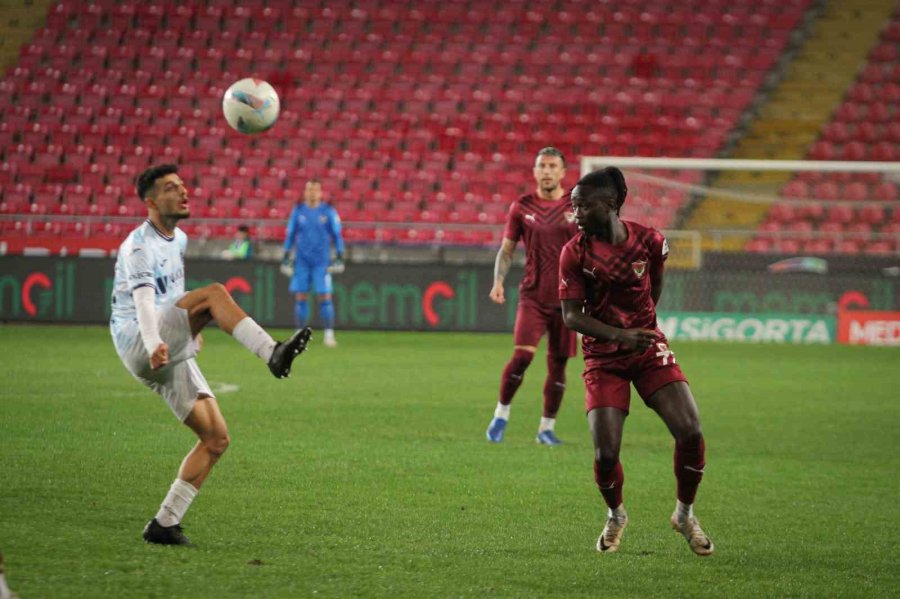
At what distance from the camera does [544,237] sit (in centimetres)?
1013

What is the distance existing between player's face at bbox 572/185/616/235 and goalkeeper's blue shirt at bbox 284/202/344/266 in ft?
43.4

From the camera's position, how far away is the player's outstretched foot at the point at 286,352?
18.9 feet

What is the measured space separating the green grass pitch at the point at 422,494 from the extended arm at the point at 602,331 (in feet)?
3.22

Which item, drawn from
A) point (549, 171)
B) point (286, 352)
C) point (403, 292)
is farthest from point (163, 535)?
point (403, 292)

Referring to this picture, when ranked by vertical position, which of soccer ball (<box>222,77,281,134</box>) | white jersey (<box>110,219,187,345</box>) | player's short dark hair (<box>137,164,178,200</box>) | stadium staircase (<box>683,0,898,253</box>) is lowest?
white jersey (<box>110,219,187,345</box>)

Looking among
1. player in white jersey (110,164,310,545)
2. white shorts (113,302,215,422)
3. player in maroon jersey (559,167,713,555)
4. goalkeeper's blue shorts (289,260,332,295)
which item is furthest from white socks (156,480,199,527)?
goalkeeper's blue shorts (289,260,332,295)

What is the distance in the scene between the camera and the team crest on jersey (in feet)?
20.2

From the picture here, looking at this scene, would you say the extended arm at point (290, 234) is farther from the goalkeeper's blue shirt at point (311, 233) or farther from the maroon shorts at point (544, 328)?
the maroon shorts at point (544, 328)

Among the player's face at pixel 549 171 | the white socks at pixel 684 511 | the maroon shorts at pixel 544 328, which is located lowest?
the white socks at pixel 684 511

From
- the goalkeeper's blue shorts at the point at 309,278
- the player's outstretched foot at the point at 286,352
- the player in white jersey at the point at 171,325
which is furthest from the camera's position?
the goalkeeper's blue shorts at the point at 309,278

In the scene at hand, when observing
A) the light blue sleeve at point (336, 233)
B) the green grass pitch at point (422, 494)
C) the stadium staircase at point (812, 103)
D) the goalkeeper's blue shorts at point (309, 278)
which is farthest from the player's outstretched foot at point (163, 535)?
the stadium staircase at point (812, 103)

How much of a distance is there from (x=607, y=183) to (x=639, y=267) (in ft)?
1.34

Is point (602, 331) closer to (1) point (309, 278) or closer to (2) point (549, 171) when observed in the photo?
(2) point (549, 171)

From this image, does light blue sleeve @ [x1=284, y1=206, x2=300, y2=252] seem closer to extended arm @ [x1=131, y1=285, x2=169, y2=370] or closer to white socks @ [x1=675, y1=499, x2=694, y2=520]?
extended arm @ [x1=131, y1=285, x2=169, y2=370]
